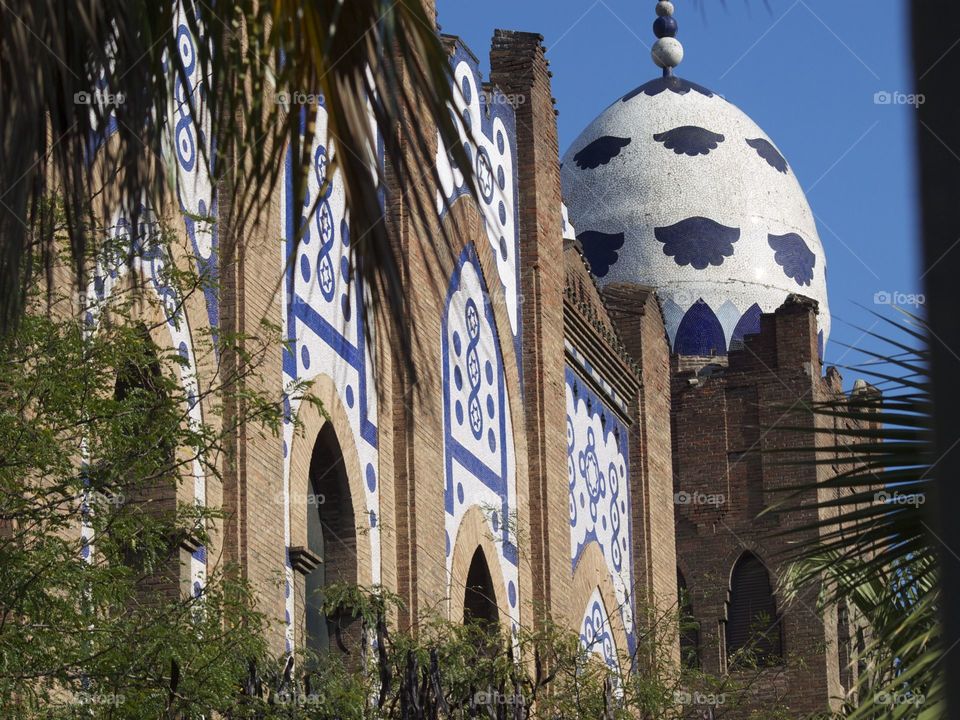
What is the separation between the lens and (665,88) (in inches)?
1454

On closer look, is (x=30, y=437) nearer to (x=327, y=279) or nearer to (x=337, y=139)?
(x=337, y=139)

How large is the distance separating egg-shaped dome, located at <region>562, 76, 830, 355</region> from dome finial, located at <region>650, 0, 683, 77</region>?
3.12 ft

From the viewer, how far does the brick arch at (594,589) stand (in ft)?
72.4

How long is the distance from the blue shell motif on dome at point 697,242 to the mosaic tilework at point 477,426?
48.0ft

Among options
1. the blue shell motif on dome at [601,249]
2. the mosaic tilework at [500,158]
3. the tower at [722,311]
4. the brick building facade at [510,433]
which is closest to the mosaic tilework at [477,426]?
the brick building facade at [510,433]

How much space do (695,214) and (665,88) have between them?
9.65ft

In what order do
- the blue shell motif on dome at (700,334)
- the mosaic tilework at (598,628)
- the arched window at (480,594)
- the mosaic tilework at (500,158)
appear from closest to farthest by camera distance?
the arched window at (480,594), the mosaic tilework at (500,158), the mosaic tilework at (598,628), the blue shell motif on dome at (700,334)

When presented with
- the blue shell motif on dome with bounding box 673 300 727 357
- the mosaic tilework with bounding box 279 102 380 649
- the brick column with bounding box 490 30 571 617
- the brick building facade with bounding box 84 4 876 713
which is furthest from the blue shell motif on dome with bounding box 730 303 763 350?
the mosaic tilework with bounding box 279 102 380 649

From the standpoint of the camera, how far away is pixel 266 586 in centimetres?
1509

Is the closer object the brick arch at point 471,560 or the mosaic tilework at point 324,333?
the mosaic tilework at point 324,333

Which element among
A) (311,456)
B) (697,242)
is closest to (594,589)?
(311,456)

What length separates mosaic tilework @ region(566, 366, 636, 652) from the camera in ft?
74.5

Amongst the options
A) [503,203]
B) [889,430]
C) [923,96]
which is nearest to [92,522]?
[889,430]

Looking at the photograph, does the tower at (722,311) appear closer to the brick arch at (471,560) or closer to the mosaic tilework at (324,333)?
the brick arch at (471,560)
